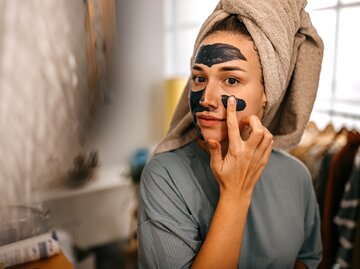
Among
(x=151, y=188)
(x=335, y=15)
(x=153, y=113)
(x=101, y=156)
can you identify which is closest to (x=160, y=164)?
(x=151, y=188)

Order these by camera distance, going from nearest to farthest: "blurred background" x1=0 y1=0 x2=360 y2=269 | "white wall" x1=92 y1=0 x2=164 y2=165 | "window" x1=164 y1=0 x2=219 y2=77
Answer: "blurred background" x1=0 y1=0 x2=360 y2=269, "window" x1=164 y1=0 x2=219 y2=77, "white wall" x1=92 y1=0 x2=164 y2=165

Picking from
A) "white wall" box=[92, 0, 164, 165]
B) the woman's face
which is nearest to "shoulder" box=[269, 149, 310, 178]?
the woman's face

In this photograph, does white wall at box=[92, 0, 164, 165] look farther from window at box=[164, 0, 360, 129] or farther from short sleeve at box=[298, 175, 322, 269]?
short sleeve at box=[298, 175, 322, 269]

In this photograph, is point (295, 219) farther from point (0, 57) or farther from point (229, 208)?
point (0, 57)

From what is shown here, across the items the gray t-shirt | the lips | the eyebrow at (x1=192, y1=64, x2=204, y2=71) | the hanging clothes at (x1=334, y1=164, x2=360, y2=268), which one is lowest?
the hanging clothes at (x1=334, y1=164, x2=360, y2=268)

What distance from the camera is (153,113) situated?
1766 mm

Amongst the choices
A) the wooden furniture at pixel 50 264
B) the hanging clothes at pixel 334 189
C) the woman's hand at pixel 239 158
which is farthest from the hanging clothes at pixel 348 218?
the wooden furniture at pixel 50 264

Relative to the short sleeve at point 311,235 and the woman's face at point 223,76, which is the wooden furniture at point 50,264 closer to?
the woman's face at point 223,76

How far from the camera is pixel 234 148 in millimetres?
544

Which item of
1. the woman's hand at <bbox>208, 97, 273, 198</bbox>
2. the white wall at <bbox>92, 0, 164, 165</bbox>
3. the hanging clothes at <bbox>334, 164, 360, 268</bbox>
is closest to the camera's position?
the woman's hand at <bbox>208, 97, 273, 198</bbox>

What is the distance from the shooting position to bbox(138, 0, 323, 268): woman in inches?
21.8

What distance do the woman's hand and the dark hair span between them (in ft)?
0.49

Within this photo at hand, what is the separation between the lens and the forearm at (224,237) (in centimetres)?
54

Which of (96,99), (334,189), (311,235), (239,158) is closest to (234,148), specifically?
(239,158)
